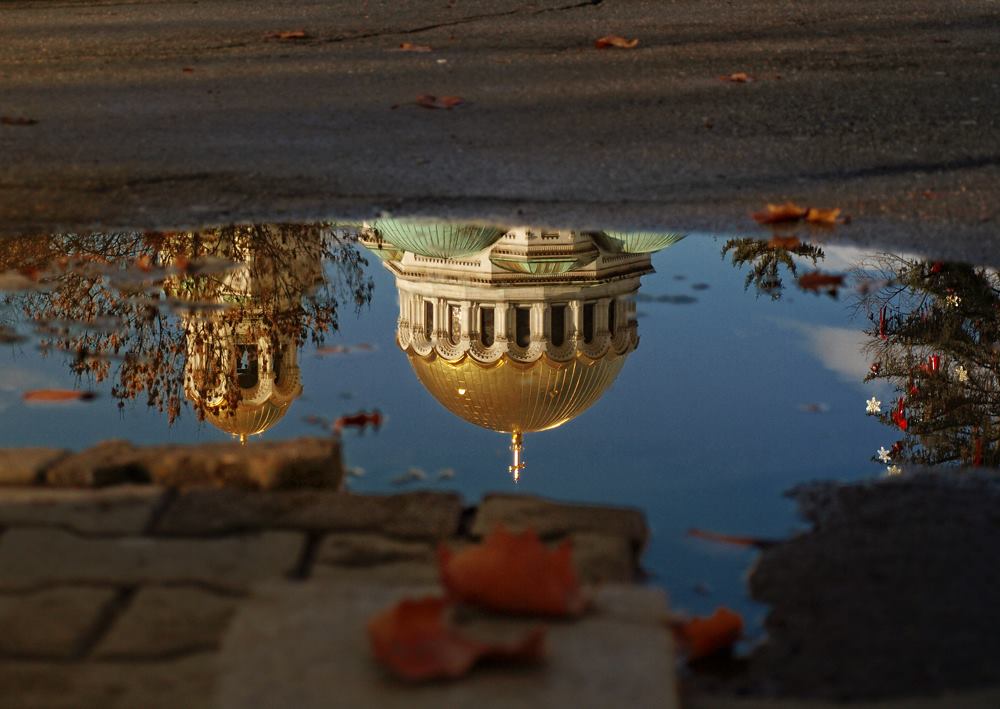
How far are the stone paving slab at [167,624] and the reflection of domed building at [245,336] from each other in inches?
63.0

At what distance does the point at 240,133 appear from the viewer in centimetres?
802

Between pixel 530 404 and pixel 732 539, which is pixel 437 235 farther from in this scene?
pixel 732 539

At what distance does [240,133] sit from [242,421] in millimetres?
3210

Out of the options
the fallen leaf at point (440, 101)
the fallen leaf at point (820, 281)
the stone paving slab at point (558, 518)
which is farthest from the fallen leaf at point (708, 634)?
the fallen leaf at point (440, 101)

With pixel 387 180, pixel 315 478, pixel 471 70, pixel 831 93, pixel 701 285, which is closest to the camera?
pixel 315 478

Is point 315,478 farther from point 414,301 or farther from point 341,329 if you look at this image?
point 414,301

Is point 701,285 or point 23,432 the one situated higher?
point 701,285

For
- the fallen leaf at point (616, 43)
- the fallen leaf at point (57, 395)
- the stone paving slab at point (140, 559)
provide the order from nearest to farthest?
1. the stone paving slab at point (140, 559)
2. the fallen leaf at point (57, 395)
3. the fallen leaf at point (616, 43)

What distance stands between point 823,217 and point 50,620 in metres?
4.15

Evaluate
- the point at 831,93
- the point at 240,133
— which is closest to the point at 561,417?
the point at 240,133

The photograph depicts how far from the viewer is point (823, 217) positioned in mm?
6277

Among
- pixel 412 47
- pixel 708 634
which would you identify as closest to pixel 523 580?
pixel 708 634

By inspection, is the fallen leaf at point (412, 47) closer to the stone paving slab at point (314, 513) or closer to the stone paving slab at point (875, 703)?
the stone paving slab at point (314, 513)

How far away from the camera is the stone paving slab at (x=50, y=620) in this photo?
9.76 feet
